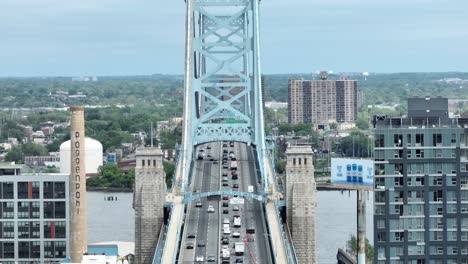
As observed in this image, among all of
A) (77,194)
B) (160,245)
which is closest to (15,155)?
(77,194)

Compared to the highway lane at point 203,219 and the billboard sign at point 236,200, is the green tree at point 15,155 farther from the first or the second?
the billboard sign at point 236,200

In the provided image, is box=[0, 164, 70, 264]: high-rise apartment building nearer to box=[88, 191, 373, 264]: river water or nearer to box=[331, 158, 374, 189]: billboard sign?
box=[88, 191, 373, 264]: river water

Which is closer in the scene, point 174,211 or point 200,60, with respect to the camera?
point 174,211

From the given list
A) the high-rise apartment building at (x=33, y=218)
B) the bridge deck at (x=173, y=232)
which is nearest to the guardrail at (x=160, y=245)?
the bridge deck at (x=173, y=232)

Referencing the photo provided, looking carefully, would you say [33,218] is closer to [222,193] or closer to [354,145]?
[222,193]

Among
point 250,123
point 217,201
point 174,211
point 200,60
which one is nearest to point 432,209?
point 174,211

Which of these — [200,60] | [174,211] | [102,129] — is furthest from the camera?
[102,129]

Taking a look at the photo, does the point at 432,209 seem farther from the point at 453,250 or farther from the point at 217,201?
the point at 217,201
